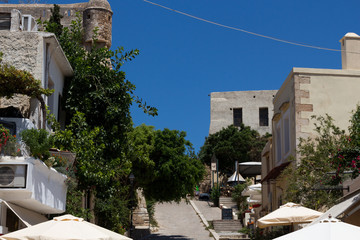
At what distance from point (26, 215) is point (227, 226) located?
22.0 metres

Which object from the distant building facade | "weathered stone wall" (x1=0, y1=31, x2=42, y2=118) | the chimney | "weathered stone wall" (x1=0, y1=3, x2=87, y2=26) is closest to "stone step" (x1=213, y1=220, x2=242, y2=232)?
the chimney

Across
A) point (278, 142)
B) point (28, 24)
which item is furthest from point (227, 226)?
point (28, 24)

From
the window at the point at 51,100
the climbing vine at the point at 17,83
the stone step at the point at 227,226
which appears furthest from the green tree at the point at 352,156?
the stone step at the point at 227,226

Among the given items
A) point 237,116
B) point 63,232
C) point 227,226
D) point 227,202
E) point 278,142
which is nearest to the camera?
point 63,232

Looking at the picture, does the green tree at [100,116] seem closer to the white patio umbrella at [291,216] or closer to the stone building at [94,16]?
the white patio umbrella at [291,216]

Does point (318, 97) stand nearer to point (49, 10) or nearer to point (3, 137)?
point (3, 137)

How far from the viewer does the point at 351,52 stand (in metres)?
20.3

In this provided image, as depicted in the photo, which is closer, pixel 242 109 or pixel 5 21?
pixel 5 21

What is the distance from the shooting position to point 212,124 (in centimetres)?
6612

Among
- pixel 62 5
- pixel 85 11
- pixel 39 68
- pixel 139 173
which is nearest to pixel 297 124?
pixel 39 68

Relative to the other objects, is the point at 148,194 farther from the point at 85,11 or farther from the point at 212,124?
the point at 212,124

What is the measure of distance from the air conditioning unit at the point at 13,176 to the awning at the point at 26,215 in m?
0.46

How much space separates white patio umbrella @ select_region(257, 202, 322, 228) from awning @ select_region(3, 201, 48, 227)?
5793 millimetres

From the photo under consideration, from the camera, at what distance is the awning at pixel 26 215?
504 inches
